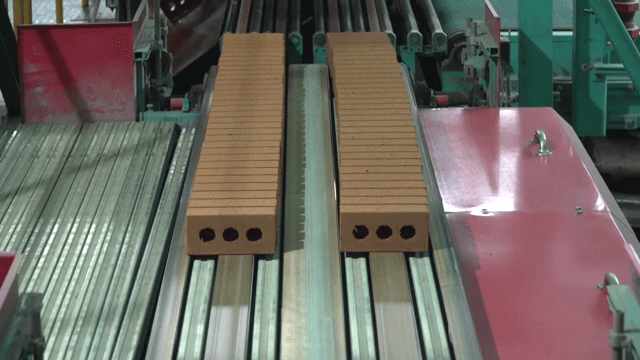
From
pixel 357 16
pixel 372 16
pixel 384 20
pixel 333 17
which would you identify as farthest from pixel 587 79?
pixel 333 17

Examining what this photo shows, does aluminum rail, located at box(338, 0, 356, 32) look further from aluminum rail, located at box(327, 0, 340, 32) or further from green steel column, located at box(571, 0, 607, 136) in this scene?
green steel column, located at box(571, 0, 607, 136)

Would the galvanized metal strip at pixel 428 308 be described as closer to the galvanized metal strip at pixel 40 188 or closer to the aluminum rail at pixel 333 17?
the galvanized metal strip at pixel 40 188

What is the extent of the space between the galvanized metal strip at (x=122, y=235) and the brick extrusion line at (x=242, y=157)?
1.22ft

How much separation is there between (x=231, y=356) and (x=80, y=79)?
101 inches

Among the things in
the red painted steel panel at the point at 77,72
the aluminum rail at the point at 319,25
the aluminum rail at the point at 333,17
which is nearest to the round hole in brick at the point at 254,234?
the red painted steel panel at the point at 77,72

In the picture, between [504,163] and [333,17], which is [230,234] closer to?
[504,163]

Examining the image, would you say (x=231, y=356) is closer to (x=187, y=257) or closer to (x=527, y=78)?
(x=187, y=257)

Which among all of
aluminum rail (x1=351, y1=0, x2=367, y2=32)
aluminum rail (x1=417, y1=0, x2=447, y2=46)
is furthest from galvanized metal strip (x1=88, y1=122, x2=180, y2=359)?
aluminum rail (x1=417, y1=0, x2=447, y2=46)

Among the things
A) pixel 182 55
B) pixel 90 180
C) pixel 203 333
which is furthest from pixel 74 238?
pixel 182 55

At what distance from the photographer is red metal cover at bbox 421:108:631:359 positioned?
415 cm

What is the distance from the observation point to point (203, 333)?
3.88 meters

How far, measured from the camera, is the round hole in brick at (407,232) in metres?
4.35

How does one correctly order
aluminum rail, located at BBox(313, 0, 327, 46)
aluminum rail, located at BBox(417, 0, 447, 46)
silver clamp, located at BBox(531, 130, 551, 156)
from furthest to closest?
aluminum rail, located at BBox(417, 0, 447, 46), aluminum rail, located at BBox(313, 0, 327, 46), silver clamp, located at BBox(531, 130, 551, 156)

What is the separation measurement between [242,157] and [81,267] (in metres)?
0.95
